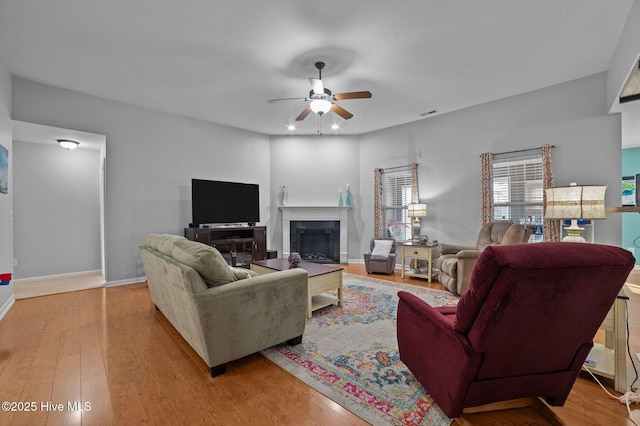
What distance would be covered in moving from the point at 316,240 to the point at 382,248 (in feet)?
5.87

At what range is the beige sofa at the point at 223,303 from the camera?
6.41 ft

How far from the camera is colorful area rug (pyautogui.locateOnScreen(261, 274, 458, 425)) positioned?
1687 mm

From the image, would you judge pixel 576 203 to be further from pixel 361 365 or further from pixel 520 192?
pixel 520 192

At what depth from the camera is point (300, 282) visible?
96.0 inches

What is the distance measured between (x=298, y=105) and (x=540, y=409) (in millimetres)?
4760

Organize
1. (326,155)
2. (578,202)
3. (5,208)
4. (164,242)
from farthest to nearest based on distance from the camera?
1. (326,155)
2. (5,208)
3. (164,242)
4. (578,202)

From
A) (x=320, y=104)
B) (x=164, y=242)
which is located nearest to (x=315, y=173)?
(x=320, y=104)

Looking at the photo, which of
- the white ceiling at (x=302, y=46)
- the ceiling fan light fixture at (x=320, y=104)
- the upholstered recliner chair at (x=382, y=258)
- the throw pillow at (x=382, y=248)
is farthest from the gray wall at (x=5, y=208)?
the throw pillow at (x=382, y=248)

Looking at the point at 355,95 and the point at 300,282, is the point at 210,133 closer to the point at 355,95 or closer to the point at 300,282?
the point at 355,95

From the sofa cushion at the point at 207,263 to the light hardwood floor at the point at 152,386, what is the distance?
2.30 ft

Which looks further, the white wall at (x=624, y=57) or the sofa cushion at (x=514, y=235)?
the sofa cushion at (x=514, y=235)

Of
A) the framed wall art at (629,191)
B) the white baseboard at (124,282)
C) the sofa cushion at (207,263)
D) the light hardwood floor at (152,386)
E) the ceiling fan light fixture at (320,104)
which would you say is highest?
the ceiling fan light fixture at (320,104)

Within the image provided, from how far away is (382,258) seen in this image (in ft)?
17.3

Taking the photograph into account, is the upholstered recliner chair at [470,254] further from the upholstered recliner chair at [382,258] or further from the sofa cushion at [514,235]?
the upholstered recliner chair at [382,258]
